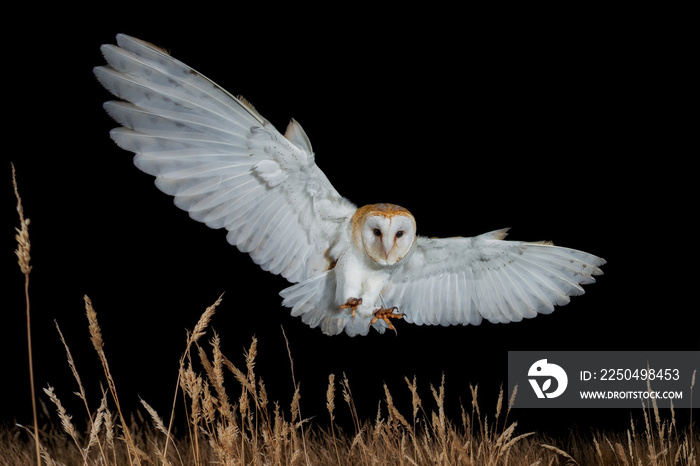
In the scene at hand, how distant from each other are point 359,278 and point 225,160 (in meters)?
0.75

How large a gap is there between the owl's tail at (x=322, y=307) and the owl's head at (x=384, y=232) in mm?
298

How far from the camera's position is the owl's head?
2746 millimetres

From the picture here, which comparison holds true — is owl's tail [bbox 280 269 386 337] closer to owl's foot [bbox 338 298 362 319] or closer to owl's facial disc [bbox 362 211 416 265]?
owl's foot [bbox 338 298 362 319]

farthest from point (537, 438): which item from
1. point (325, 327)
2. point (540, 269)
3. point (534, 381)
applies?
point (325, 327)

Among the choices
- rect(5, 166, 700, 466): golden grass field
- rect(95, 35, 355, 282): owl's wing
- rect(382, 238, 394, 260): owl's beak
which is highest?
rect(95, 35, 355, 282): owl's wing

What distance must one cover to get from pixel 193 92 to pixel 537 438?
82.9 inches

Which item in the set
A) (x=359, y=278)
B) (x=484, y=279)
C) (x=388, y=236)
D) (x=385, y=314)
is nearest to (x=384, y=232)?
(x=388, y=236)

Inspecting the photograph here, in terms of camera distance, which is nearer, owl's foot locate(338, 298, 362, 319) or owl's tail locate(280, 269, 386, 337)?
owl's foot locate(338, 298, 362, 319)

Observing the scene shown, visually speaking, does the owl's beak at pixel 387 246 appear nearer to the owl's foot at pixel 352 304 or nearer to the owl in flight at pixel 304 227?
the owl in flight at pixel 304 227

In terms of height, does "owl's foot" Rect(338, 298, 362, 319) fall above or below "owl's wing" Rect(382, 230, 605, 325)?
below

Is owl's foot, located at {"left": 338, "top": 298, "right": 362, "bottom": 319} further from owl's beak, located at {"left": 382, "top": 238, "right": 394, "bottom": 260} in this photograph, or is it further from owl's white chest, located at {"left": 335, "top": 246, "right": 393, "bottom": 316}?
owl's beak, located at {"left": 382, "top": 238, "right": 394, "bottom": 260}

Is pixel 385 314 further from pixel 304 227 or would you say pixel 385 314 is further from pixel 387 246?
pixel 304 227

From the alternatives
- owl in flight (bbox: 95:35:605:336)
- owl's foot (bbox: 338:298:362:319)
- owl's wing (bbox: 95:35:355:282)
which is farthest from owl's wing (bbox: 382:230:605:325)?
owl's wing (bbox: 95:35:355:282)

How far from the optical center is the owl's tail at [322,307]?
10.0 feet
